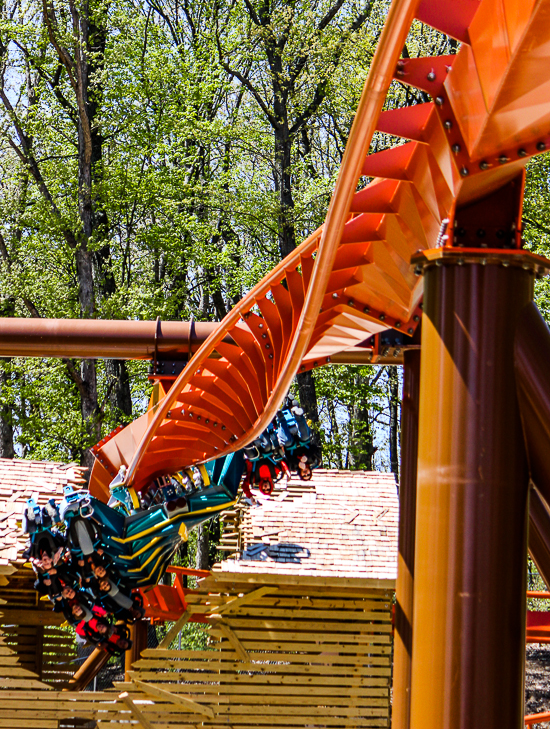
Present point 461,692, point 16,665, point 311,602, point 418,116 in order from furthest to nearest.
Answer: point 311,602, point 16,665, point 418,116, point 461,692

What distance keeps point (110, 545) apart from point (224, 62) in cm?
1857

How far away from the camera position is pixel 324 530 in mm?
8945

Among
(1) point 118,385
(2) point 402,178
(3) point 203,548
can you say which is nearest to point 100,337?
(2) point 402,178

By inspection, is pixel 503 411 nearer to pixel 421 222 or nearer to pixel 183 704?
pixel 421 222

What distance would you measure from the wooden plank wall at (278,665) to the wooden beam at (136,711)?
0.09 ft

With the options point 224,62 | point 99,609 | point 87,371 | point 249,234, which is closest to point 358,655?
point 99,609

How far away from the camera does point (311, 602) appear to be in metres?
8.59

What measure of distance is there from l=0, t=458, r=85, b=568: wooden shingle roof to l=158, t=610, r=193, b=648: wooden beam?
1710 mm

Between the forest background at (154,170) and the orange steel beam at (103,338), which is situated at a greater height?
the forest background at (154,170)

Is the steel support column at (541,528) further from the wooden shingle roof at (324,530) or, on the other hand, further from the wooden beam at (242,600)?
the wooden beam at (242,600)

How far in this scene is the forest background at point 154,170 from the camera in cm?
1797

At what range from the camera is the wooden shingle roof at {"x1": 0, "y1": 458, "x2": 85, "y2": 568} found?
802 centimetres

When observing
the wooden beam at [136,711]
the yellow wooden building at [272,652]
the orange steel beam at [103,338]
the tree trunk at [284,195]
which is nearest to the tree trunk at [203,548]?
the tree trunk at [284,195]

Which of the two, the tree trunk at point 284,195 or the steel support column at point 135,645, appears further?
the tree trunk at point 284,195
